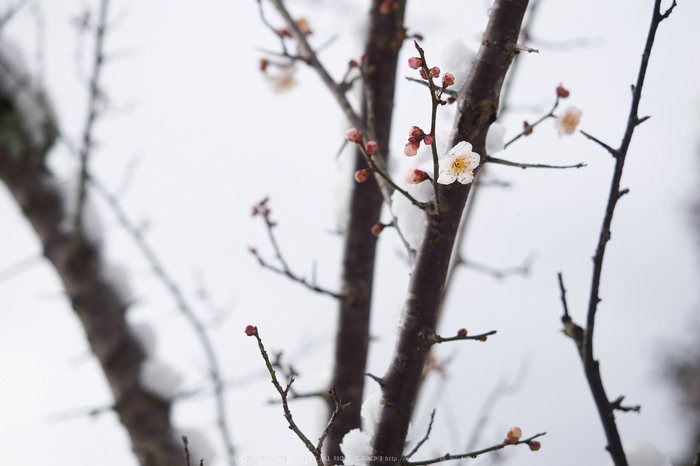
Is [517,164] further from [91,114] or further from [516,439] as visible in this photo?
[91,114]

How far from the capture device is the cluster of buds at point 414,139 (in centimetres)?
70

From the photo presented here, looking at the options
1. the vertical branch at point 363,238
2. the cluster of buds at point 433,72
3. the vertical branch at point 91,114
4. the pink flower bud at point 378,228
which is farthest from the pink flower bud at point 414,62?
the vertical branch at point 91,114

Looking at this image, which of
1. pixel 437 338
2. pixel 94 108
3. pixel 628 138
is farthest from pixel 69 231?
pixel 628 138

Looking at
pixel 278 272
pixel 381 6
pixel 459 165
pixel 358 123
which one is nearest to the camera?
pixel 459 165

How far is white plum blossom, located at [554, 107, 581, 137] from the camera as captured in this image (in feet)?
3.64

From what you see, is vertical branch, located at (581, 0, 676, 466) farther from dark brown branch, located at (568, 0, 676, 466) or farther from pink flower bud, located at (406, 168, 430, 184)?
pink flower bud, located at (406, 168, 430, 184)

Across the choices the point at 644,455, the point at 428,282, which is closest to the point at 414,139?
the point at 428,282

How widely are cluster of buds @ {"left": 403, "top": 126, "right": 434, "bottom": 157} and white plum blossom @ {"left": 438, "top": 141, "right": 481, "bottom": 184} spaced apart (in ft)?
0.17

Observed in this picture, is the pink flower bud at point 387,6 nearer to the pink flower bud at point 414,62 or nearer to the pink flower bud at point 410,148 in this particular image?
the pink flower bud at point 414,62

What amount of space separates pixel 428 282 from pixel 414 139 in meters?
0.28

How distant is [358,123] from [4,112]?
2.11m

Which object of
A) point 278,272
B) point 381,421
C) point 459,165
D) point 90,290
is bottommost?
point 381,421

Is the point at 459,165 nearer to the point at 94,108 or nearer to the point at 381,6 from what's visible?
the point at 381,6

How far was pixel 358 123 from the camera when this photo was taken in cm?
110
